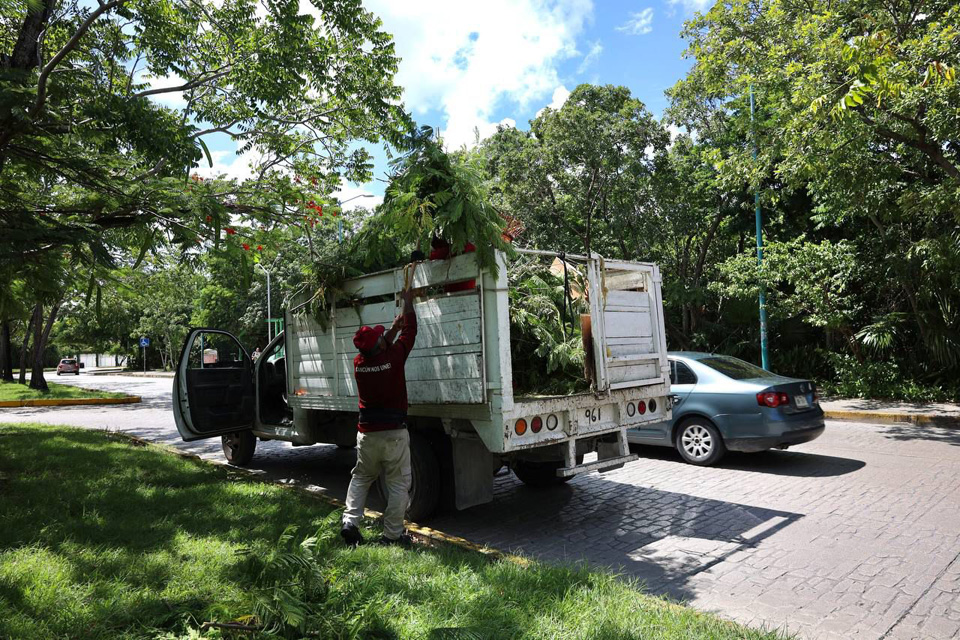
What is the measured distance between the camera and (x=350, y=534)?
4680 millimetres

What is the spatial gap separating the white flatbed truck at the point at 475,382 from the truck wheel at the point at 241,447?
1067 millimetres

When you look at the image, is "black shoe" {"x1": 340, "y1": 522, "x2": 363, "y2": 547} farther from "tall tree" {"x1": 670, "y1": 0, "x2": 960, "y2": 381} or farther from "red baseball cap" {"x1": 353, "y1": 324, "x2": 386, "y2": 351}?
"tall tree" {"x1": 670, "y1": 0, "x2": 960, "y2": 381}

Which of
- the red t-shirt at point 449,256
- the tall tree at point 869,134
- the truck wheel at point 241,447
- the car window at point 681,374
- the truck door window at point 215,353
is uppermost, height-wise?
the tall tree at point 869,134

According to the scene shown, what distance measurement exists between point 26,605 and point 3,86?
422cm

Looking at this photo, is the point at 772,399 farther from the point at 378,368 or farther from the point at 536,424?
the point at 378,368

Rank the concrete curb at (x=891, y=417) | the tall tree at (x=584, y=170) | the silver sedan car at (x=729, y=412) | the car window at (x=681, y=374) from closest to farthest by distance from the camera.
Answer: the silver sedan car at (x=729, y=412), the car window at (x=681, y=374), the concrete curb at (x=891, y=417), the tall tree at (x=584, y=170)

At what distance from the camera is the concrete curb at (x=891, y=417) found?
11.2 metres

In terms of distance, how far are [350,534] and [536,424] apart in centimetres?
169

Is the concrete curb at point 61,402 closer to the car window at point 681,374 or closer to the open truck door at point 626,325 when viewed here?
the car window at point 681,374

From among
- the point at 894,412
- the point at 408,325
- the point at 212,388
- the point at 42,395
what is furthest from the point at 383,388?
the point at 42,395

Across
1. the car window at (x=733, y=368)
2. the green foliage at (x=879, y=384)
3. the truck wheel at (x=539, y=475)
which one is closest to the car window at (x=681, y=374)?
the car window at (x=733, y=368)

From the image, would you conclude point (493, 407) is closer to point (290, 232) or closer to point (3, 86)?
point (290, 232)

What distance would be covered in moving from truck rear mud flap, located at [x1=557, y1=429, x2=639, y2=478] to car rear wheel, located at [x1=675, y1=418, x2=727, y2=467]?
2650 millimetres

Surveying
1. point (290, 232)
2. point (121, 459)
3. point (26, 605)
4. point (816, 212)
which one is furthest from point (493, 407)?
point (816, 212)
